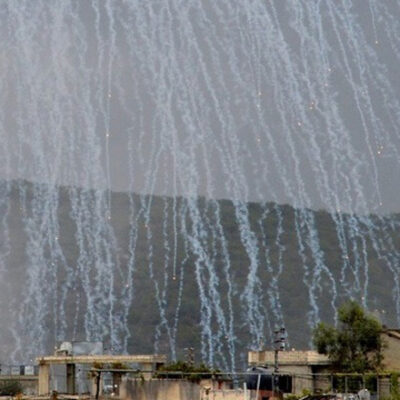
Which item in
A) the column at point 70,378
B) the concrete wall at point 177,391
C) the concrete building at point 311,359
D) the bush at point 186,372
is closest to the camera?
the concrete wall at point 177,391

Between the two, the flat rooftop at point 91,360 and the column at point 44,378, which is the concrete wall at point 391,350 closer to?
the flat rooftop at point 91,360

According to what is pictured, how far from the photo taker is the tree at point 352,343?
85.9 meters

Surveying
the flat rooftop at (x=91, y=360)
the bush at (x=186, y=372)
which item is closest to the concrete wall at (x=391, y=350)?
the bush at (x=186, y=372)

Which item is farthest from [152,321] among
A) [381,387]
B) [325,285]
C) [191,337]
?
[381,387]

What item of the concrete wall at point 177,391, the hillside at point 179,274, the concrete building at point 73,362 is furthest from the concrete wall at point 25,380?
the concrete wall at point 177,391

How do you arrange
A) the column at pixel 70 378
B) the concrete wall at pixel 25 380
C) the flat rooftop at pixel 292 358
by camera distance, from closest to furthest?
the column at pixel 70 378 < the flat rooftop at pixel 292 358 < the concrete wall at pixel 25 380

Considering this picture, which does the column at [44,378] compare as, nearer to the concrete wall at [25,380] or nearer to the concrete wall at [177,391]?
the concrete wall at [25,380]

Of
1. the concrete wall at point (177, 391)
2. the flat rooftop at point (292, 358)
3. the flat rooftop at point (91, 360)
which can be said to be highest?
the flat rooftop at point (292, 358)

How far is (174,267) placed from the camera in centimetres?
15262

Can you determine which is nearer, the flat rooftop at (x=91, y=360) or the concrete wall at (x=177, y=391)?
the concrete wall at (x=177, y=391)

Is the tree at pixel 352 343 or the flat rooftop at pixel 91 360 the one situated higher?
the tree at pixel 352 343

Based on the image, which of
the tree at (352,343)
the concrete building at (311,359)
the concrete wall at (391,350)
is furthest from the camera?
the concrete wall at (391,350)

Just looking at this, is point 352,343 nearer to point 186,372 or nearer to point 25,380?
point 186,372

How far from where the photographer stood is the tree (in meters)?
85.9
